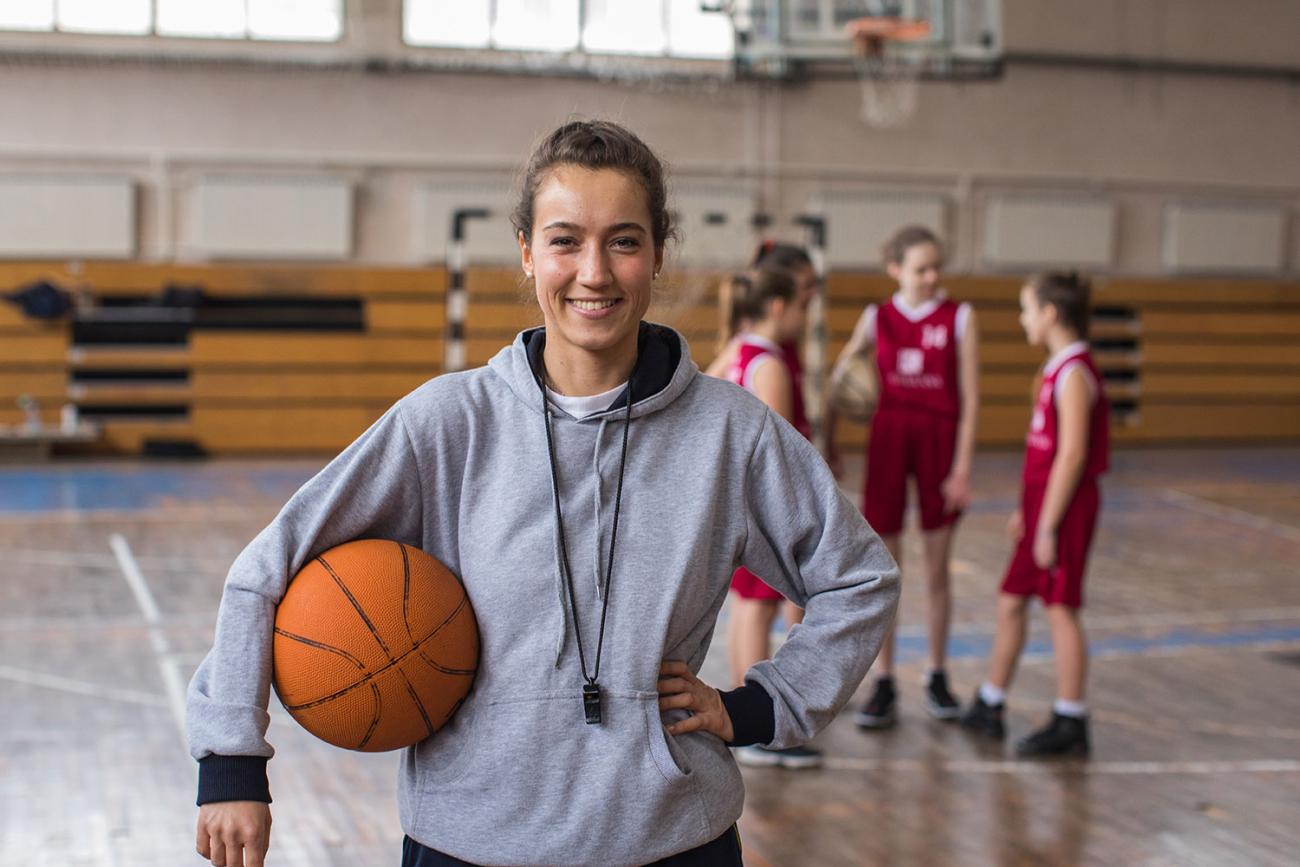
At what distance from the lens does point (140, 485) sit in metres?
10.4

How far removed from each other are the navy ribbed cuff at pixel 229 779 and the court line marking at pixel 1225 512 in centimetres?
816

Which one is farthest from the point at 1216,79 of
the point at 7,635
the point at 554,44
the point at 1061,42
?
the point at 7,635

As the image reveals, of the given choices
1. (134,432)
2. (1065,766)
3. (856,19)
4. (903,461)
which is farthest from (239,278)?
(1065,766)

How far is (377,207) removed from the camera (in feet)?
40.4

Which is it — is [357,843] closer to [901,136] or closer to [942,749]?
[942,749]

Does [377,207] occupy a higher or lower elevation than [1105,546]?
higher

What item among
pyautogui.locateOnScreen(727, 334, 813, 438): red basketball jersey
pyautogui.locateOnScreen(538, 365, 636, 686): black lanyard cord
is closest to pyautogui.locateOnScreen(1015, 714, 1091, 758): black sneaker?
pyautogui.locateOnScreen(727, 334, 813, 438): red basketball jersey

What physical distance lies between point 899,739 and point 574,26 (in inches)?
353

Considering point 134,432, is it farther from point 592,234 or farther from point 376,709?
point 592,234

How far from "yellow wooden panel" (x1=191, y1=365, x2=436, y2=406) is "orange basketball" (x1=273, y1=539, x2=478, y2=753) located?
10.5 metres

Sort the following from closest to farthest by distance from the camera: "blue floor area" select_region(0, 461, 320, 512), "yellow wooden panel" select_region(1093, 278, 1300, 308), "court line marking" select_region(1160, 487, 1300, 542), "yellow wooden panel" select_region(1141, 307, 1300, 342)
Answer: "court line marking" select_region(1160, 487, 1300, 542)
"blue floor area" select_region(0, 461, 320, 512)
"yellow wooden panel" select_region(1093, 278, 1300, 308)
"yellow wooden panel" select_region(1141, 307, 1300, 342)

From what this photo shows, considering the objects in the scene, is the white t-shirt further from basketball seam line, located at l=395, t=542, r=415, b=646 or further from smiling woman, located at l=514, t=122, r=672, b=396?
basketball seam line, located at l=395, t=542, r=415, b=646

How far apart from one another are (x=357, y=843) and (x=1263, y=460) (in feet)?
35.5

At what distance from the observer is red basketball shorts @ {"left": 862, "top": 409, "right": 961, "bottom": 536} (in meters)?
5.11
